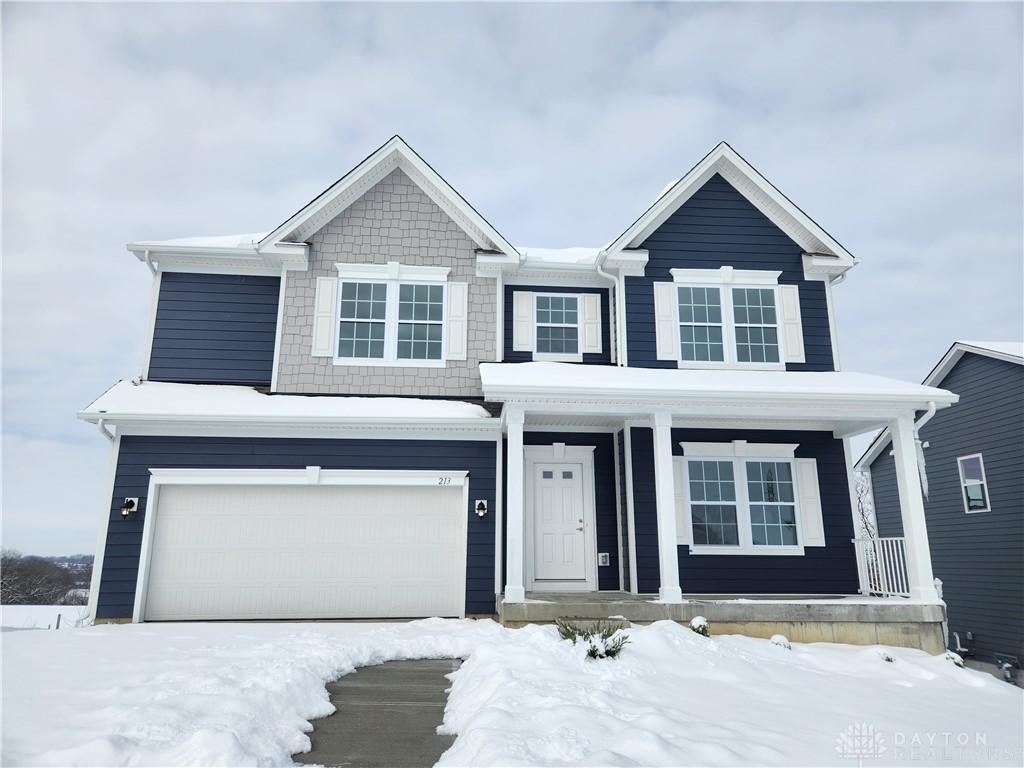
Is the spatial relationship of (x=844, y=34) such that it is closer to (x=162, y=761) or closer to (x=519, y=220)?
(x=162, y=761)

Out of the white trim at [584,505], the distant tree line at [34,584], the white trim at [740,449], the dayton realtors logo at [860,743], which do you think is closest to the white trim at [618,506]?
the white trim at [584,505]

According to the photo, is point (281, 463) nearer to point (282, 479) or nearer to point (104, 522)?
point (282, 479)

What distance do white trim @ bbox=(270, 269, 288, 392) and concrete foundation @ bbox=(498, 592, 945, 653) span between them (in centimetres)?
555

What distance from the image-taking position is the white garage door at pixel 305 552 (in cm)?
934

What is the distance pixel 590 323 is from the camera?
Result: 11359 mm

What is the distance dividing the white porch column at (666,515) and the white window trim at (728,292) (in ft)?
7.72

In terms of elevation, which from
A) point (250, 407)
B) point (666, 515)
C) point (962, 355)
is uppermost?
point (962, 355)

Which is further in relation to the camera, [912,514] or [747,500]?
[747,500]

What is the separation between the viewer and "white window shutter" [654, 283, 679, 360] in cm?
1077

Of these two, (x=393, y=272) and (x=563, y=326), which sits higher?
(x=393, y=272)

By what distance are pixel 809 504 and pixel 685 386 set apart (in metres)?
3.69

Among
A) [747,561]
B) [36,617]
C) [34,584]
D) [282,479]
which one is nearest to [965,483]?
[747,561]

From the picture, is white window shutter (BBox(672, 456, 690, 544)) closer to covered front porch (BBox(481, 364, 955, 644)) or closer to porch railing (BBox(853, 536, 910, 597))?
covered front porch (BBox(481, 364, 955, 644))

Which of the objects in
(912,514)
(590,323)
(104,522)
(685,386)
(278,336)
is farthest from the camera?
(590,323)
